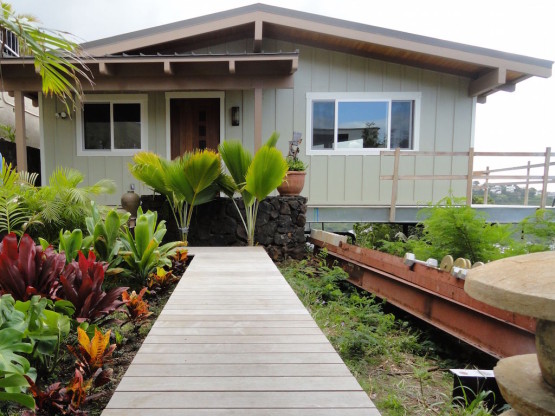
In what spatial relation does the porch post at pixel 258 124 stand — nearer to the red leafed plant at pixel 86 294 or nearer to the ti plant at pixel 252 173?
the ti plant at pixel 252 173

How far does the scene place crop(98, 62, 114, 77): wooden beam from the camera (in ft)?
18.1

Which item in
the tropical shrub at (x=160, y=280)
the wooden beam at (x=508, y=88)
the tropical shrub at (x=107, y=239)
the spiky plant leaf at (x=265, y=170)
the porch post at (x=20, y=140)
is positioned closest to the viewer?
the tropical shrub at (x=107, y=239)

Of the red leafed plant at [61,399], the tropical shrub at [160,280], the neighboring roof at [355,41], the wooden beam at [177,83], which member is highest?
the neighboring roof at [355,41]

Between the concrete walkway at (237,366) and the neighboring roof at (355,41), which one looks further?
the neighboring roof at (355,41)

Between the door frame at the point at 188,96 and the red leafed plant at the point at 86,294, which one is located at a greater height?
the door frame at the point at 188,96

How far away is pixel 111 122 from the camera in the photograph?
6.71 m

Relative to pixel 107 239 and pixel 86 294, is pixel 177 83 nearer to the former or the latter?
pixel 107 239

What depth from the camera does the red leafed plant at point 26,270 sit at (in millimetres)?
1812

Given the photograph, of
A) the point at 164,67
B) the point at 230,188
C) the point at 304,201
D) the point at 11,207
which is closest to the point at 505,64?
the point at 304,201

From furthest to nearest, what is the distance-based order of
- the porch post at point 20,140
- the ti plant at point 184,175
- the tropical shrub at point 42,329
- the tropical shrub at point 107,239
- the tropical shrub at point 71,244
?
the porch post at point 20,140 → the ti plant at point 184,175 → the tropical shrub at point 107,239 → the tropical shrub at point 71,244 → the tropical shrub at point 42,329

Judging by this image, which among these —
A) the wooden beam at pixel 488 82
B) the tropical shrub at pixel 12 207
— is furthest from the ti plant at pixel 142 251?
the wooden beam at pixel 488 82

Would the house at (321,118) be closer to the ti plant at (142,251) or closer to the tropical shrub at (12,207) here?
the tropical shrub at (12,207)

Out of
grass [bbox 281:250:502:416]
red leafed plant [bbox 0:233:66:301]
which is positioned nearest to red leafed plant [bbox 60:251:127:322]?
red leafed plant [bbox 0:233:66:301]

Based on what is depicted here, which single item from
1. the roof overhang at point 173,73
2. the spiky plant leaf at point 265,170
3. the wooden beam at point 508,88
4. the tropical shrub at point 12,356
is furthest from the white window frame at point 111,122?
the wooden beam at point 508,88
